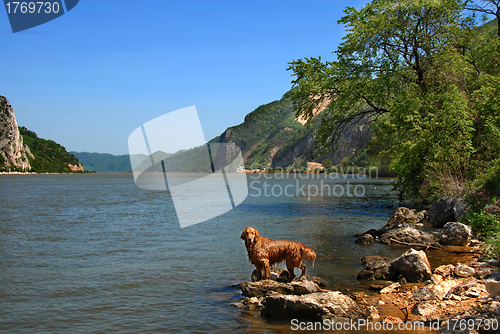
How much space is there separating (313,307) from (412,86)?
19217mm

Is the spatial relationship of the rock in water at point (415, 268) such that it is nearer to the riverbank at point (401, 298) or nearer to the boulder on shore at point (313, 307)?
the riverbank at point (401, 298)

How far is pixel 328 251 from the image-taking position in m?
15.5

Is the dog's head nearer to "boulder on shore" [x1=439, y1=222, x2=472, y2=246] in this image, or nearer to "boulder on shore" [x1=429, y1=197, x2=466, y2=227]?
"boulder on shore" [x1=439, y1=222, x2=472, y2=246]

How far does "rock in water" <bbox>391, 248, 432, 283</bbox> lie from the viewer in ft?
33.7

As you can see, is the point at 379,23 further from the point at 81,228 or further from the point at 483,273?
the point at 81,228

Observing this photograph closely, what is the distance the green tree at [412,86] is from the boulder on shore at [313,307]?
13373mm

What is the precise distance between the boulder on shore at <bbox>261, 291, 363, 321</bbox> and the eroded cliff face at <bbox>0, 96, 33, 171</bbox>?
188614mm

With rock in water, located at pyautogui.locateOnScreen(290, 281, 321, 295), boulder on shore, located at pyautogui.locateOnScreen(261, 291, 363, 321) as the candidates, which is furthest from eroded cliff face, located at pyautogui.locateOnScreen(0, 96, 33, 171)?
boulder on shore, located at pyautogui.locateOnScreen(261, 291, 363, 321)

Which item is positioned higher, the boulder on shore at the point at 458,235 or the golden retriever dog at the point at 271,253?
the golden retriever dog at the point at 271,253

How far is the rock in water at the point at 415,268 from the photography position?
1027cm

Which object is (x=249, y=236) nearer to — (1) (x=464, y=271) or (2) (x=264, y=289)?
(2) (x=264, y=289)

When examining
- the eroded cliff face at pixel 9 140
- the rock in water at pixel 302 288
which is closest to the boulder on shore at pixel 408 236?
the rock in water at pixel 302 288

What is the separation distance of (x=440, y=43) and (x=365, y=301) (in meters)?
22.0

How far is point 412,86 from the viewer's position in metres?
23.5
